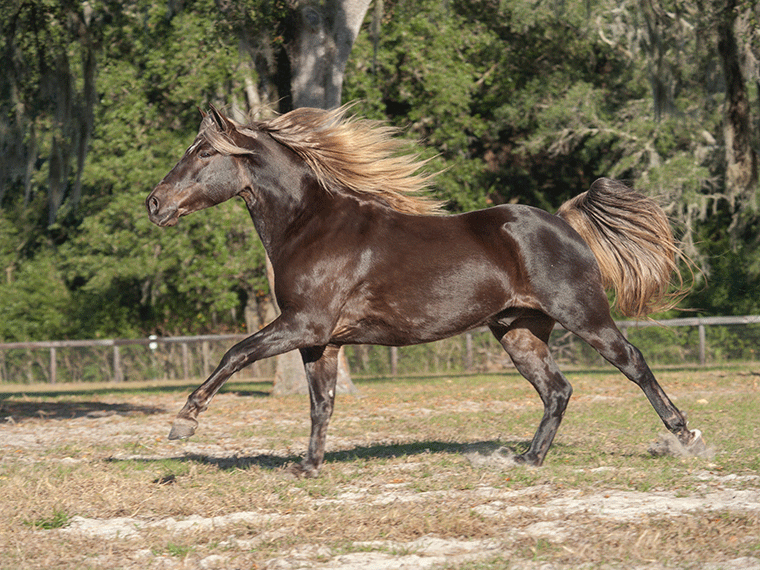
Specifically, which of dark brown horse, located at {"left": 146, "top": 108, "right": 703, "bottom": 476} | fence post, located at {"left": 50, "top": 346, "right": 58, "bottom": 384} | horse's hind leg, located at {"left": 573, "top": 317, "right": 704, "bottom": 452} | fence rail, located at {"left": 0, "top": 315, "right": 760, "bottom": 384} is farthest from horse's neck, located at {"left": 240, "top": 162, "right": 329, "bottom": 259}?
fence post, located at {"left": 50, "top": 346, "right": 58, "bottom": 384}

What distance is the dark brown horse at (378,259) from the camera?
5773 mm

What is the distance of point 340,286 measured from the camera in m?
5.73

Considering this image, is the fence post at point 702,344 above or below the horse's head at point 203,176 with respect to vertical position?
below

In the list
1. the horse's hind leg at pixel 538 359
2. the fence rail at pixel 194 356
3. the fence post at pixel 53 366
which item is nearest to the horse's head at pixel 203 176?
the horse's hind leg at pixel 538 359

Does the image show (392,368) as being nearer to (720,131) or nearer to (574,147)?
(574,147)

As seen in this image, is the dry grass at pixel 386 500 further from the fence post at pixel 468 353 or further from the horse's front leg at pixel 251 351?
the fence post at pixel 468 353

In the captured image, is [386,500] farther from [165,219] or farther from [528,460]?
[165,219]

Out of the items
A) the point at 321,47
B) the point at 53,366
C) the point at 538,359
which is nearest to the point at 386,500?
the point at 538,359

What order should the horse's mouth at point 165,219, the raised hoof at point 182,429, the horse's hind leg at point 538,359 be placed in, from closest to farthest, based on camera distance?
the raised hoof at point 182,429 → the horse's mouth at point 165,219 → the horse's hind leg at point 538,359

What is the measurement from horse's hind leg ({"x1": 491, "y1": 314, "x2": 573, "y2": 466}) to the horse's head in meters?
2.31

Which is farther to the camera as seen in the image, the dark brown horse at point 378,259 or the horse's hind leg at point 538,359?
the horse's hind leg at point 538,359

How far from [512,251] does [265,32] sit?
940 cm

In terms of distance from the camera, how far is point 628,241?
642 cm

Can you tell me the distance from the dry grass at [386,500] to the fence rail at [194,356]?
12.7 metres
